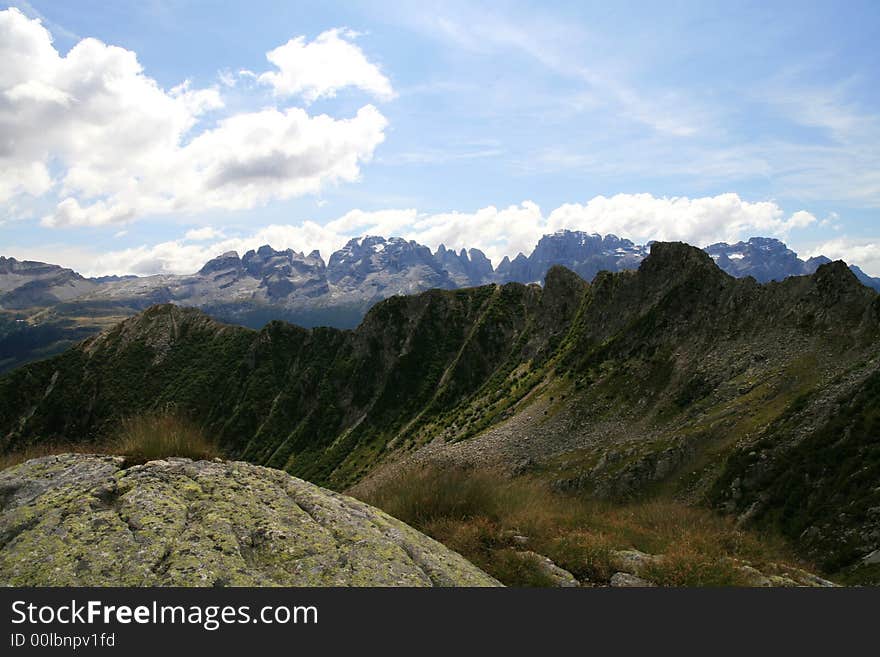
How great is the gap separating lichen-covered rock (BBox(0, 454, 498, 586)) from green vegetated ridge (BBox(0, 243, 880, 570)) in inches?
144

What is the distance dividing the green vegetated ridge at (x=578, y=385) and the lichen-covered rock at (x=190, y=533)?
3.67 metres

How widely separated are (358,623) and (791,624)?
5577mm

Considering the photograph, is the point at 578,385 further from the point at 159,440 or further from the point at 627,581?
the point at 159,440

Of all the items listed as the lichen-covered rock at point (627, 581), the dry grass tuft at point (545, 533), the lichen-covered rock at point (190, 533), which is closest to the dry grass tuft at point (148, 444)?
the lichen-covered rock at point (190, 533)

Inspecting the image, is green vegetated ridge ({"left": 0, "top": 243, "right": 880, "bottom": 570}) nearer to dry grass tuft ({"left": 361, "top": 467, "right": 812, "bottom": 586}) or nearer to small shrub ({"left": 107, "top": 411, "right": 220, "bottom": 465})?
small shrub ({"left": 107, "top": 411, "right": 220, "bottom": 465})

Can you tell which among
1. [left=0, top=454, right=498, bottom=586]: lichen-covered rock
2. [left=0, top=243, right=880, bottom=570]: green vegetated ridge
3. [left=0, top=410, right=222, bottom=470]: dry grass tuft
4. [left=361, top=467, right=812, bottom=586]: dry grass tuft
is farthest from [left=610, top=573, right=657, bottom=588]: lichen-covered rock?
[left=0, top=243, right=880, bottom=570]: green vegetated ridge

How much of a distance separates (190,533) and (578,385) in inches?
2412

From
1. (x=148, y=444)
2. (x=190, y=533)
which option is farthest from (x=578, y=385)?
(x=190, y=533)

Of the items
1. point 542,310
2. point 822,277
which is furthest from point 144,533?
point 542,310

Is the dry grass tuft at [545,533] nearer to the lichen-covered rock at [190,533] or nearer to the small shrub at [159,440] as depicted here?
the lichen-covered rock at [190,533]

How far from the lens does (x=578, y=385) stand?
2522 inches

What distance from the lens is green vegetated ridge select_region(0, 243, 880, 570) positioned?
29.5 m

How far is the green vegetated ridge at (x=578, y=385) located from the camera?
29531mm

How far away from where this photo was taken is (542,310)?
106 meters
